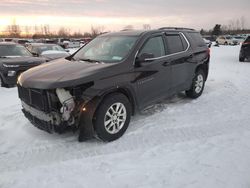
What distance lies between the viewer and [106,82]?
4.23 m

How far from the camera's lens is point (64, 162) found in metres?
3.84

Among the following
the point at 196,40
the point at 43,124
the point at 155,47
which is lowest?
the point at 43,124

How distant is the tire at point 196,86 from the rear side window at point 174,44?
1.02 metres

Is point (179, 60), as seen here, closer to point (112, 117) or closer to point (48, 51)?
point (112, 117)

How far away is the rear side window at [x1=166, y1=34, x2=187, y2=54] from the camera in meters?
5.74

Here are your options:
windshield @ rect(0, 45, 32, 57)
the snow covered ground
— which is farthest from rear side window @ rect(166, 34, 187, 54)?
windshield @ rect(0, 45, 32, 57)

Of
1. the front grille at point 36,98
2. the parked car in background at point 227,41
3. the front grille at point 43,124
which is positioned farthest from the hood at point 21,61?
the parked car in background at point 227,41

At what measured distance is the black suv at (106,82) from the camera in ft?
13.2

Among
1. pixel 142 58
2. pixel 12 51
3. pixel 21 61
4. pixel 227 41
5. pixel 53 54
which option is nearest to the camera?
pixel 142 58

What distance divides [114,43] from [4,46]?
6637mm

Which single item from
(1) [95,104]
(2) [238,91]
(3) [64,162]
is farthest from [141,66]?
(2) [238,91]

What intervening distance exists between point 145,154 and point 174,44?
2.87 m

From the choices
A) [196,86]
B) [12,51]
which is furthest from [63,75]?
[12,51]

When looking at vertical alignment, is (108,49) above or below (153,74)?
above
